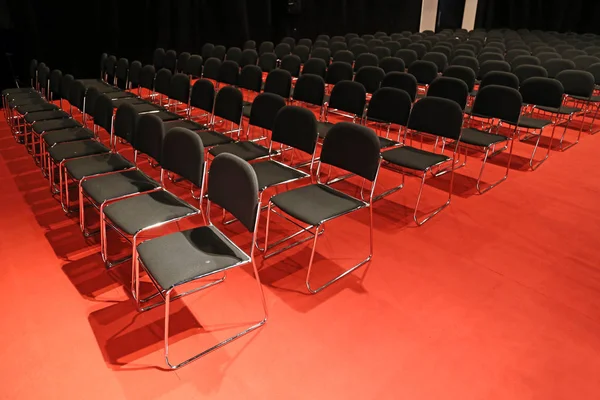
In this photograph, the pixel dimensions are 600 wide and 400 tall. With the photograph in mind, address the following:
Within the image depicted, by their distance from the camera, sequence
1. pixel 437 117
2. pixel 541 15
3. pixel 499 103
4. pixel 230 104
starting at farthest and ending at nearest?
pixel 541 15 → pixel 499 103 → pixel 230 104 → pixel 437 117

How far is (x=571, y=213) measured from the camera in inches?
163

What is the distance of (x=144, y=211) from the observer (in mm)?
2828

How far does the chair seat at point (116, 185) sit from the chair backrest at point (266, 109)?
54.7 inches

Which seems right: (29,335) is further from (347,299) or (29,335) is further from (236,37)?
(236,37)

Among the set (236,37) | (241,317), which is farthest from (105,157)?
(236,37)

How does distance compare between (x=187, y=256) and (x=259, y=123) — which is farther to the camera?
(x=259, y=123)

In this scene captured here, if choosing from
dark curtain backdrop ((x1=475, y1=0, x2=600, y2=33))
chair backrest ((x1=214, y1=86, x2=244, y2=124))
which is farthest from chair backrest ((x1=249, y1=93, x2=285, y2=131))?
dark curtain backdrop ((x1=475, y1=0, x2=600, y2=33))

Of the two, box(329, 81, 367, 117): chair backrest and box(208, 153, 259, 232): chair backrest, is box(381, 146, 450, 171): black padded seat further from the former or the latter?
box(208, 153, 259, 232): chair backrest

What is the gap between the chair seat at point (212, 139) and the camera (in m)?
4.18

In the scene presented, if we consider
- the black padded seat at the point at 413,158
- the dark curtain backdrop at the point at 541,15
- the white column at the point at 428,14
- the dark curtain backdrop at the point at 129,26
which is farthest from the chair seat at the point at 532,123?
the dark curtain backdrop at the point at 541,15

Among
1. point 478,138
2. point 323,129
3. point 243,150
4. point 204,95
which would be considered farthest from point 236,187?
point 478,138

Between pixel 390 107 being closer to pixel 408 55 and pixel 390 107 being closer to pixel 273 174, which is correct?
pixel 273 174

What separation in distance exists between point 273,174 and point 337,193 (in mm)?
582

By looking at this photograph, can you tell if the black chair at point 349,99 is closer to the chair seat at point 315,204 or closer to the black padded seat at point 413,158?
the black padded seat at point 413,158
